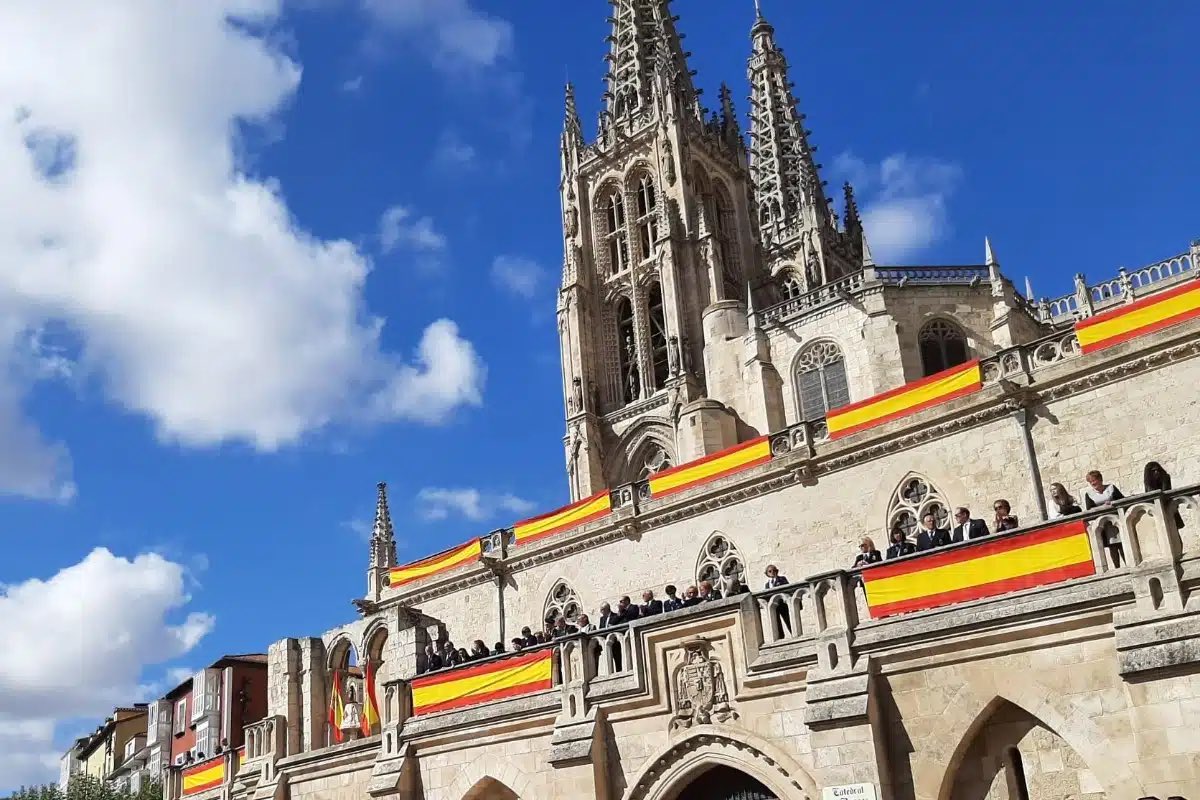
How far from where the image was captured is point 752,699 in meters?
14.9

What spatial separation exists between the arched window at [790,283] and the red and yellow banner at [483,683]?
4749 centimetres

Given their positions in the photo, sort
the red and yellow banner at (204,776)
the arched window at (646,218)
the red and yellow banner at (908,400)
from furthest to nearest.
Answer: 1. the arched window at (646,218)
2. the red and yellow banner at (204,776)
3. the red and yellow banner at (908,400)

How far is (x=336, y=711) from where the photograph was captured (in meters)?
24.8

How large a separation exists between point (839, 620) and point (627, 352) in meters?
43.4

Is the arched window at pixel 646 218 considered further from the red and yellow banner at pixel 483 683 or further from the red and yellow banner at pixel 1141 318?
the red and yellow banner at pixel 483 683

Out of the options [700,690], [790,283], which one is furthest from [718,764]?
[790,283]

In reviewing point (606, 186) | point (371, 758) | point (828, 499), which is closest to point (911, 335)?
point (828, 499)

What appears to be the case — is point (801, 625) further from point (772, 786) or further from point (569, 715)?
point (569, 715)

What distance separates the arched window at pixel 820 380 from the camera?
37.7 metres

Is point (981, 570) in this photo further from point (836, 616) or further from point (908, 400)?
point (908, 400)

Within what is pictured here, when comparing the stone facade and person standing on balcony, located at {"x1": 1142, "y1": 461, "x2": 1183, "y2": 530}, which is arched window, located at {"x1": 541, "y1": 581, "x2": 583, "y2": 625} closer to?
the stone facade

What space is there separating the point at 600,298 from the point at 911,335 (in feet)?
82.5

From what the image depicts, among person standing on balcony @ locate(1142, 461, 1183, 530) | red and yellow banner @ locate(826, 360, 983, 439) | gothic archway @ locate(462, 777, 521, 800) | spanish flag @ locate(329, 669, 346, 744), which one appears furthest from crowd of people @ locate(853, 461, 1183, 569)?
spanish flag @ locate(329, 669, 346, 744)

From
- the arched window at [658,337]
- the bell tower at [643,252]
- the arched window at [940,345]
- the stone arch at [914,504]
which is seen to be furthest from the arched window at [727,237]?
the stone arch at [914,504]
